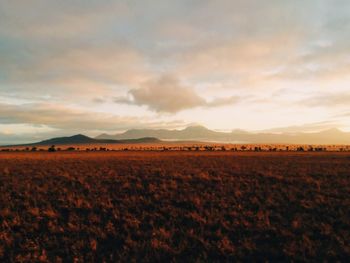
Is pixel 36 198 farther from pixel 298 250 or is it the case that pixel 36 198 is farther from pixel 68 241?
pixel 298 250

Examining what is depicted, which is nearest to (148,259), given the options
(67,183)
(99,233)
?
(99,233)

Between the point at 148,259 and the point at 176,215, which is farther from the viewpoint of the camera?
the point at 176,215

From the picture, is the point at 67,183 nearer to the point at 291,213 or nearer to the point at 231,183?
the point at 231,183

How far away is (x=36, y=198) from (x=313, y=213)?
40.0ft

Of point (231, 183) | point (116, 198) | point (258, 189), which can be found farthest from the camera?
point (231, 183)

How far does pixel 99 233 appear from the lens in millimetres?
8102

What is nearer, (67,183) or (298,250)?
(298,250)

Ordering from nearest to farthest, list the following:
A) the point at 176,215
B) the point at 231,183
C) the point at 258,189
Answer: the point at 176,215 → the point at 258,189 → the point at 231,183

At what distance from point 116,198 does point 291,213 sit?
7605 millimetres

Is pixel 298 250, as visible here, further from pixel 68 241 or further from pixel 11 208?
pixel 11 208

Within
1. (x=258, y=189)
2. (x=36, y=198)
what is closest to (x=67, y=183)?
(x=36, y=198)

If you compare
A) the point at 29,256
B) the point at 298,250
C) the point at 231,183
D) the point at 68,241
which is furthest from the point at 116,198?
the point at 298,250

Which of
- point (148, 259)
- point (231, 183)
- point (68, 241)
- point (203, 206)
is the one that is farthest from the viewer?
point (231, 183)

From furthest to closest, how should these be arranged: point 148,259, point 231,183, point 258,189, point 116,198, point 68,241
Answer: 1. point 231,183
2. point 258,189
3. point 116,198
4. point 68,241
5. point 148,259
